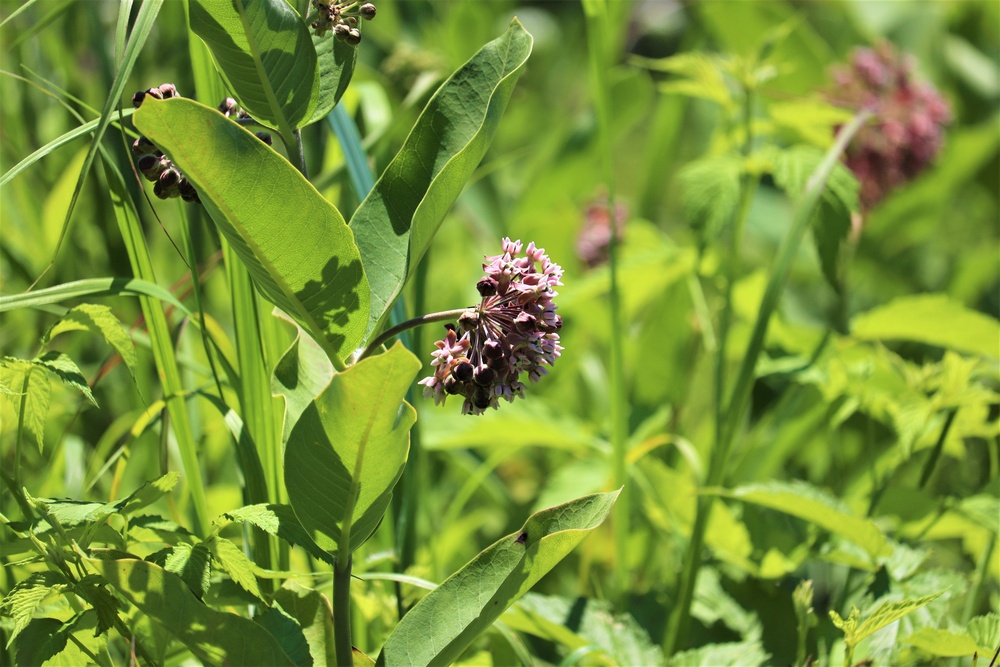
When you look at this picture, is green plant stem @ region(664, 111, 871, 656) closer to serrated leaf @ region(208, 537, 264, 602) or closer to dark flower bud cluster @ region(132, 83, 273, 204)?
serrated leaf @ region(208, 537, 264, 602)

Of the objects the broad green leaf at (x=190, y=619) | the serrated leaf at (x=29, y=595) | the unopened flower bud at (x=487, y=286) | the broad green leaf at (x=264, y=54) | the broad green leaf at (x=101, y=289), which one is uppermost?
the broad green leaf at (x=264, y=54)

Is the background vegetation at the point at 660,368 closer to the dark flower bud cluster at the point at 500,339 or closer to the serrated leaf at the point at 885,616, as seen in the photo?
the serrated leaf at the point at 885,616

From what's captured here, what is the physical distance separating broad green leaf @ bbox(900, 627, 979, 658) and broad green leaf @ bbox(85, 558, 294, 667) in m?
0.64

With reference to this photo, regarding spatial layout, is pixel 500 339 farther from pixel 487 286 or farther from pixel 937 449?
pixel 937 449

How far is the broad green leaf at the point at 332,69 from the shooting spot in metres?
0.82

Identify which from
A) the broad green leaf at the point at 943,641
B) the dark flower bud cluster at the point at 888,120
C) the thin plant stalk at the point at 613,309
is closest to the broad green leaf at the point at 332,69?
the thin plant stalk at the point at 613,309

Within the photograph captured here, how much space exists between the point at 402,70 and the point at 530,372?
5.54 ft

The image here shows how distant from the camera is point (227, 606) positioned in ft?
3.17

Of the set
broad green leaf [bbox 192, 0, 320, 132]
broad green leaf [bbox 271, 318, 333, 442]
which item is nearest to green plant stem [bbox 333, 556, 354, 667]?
broad green leaf [bbox 271, 318, 333, 442]

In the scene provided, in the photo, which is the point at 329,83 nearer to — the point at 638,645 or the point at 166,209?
the point at 638,645

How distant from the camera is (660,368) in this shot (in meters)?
1.85

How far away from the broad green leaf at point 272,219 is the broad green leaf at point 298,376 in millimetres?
33

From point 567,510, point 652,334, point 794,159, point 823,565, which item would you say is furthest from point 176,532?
point 823,565

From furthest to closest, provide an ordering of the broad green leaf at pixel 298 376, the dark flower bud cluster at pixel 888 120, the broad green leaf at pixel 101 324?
the dark flower bud cluster at pixel 888 120, the broad green leaf at pixel 101 324, the broad green leaf at pixel 298 376
